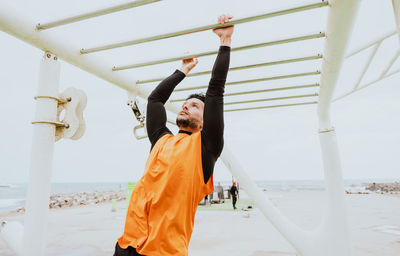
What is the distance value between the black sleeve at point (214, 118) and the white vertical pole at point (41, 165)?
101 centimetres

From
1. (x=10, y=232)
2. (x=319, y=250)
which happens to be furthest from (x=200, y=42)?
(x=319, y=250)

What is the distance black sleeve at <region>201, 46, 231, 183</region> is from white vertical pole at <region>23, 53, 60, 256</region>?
101 cm

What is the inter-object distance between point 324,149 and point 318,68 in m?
1.04

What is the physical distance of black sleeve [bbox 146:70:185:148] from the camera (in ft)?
6.80

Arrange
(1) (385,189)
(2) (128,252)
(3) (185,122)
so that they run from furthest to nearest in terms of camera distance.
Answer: (1) (385,189) → (3) (185,122) → (2) (128,252)

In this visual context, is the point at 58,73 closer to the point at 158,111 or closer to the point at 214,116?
the point at 158,111

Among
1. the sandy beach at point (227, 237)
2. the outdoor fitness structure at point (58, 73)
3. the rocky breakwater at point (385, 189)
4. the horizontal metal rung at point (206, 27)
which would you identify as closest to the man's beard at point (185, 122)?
the outdoor fitness structure at point (58, 73)

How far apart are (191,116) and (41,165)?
104cm

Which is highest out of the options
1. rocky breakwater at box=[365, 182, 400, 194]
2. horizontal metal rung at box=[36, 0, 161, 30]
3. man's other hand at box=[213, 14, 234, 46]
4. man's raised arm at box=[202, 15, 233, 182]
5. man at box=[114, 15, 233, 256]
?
horizontal metal rung at box=[36, 0, 161, 30]

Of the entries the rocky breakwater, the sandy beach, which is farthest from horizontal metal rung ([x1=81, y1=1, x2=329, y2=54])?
the rocky breakwater

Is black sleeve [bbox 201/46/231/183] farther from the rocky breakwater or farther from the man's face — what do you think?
the rocky breakwater

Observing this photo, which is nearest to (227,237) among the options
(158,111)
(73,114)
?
(158,111)

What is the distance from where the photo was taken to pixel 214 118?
1590mm

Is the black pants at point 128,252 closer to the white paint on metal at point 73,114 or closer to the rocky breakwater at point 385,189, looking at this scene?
the white paint on metal at point 73,114
